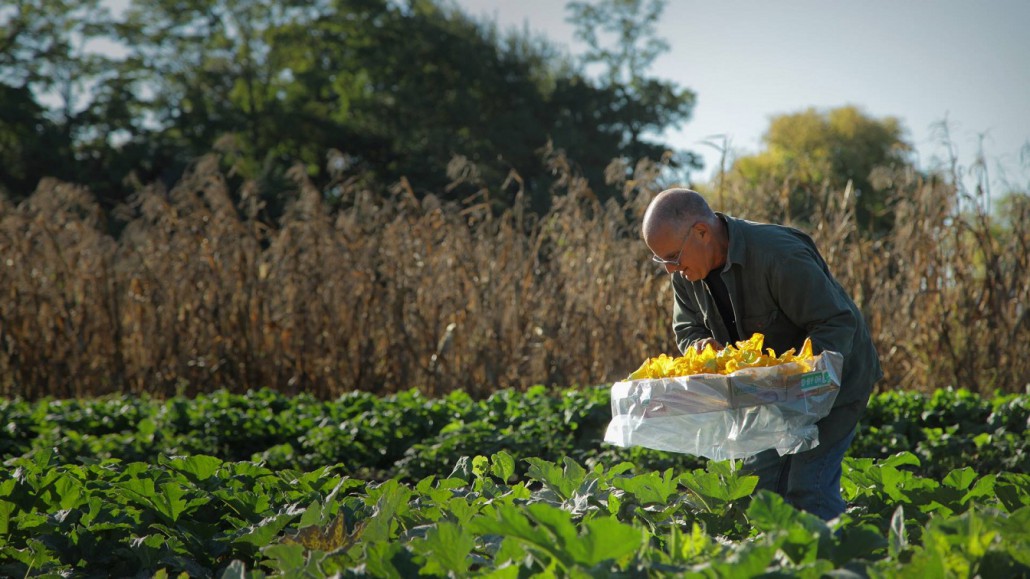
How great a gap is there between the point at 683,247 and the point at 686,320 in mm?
659

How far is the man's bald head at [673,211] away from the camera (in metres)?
3.14

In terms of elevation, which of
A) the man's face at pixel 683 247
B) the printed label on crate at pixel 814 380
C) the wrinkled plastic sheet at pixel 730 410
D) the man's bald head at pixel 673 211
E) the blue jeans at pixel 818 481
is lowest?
the blue jeans at pixel 818 481

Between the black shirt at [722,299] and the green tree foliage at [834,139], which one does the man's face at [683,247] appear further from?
the green tree foliage at [834,139]

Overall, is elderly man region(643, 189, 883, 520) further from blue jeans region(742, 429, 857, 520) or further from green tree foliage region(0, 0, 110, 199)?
green tree foliage region(0, 0, 110, 199)

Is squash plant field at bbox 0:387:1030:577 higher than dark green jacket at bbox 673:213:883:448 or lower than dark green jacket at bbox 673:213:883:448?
lower

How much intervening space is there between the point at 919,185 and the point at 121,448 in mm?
6162

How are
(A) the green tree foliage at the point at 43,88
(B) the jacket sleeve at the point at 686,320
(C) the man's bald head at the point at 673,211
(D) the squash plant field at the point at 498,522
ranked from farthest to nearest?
(A) the green tree foliage at the point at 43,88 < (B) the jacket sleeve at the point at 686,320 < (C) the man's bald head at the point at 673,211 < (D) the squash plant field at the point at 498,522

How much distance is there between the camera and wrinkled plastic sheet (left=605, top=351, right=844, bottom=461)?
108 inches

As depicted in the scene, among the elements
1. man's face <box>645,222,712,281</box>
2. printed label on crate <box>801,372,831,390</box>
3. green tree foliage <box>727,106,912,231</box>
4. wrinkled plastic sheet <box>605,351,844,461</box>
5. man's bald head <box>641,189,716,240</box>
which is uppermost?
green tree foliage <box>727,106,912,231</box>

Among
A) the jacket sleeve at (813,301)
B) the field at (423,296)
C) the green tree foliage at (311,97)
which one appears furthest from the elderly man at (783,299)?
the green tree foliage at (311,97)

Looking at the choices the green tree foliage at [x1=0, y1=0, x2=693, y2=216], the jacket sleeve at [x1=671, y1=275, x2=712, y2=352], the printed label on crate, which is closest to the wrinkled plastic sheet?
the printed label on crate

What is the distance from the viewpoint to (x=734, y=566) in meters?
1.64

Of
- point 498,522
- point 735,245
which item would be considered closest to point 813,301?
point 735,245

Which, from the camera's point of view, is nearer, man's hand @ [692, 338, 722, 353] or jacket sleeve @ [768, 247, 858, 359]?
jacket sleeve @ [768, 247, 858, 359]
